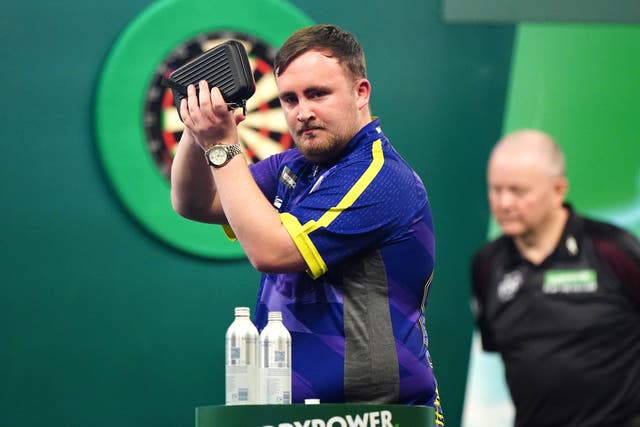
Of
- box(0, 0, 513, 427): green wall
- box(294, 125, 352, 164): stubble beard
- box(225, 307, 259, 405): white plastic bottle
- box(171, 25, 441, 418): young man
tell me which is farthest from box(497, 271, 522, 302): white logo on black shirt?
box(225, 307, 259, 405): white plastic bottle

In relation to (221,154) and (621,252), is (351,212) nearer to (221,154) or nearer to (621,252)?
(221,154)

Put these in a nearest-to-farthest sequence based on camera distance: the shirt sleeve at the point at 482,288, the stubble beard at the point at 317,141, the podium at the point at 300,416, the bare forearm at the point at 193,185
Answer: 1. the podium at the point at 300,416
2. the stubble beard at the point at 317,141
3. the bare forearm at the point at 193,185
4. the shirt sleeve at the point at 482,288

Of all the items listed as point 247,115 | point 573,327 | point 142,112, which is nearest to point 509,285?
point 573,327

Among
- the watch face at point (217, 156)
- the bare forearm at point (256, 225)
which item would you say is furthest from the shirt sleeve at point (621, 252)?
the watch face at point (217, 156)

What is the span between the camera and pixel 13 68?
412 centimetres

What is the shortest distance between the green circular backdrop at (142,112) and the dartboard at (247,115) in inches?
1.0

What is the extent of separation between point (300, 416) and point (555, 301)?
7.45ft

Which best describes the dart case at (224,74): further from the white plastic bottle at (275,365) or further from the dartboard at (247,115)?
the dartboard at (247,115)

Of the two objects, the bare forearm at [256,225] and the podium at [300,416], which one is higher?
the bare forearm at [256,225]

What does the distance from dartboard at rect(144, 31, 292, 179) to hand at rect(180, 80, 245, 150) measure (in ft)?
6.08

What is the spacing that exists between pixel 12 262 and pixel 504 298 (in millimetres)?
1895

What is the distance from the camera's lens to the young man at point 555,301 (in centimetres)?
406

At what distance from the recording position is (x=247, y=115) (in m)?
4.27

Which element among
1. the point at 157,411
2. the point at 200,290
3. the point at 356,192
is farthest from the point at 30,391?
the point at 356,192
